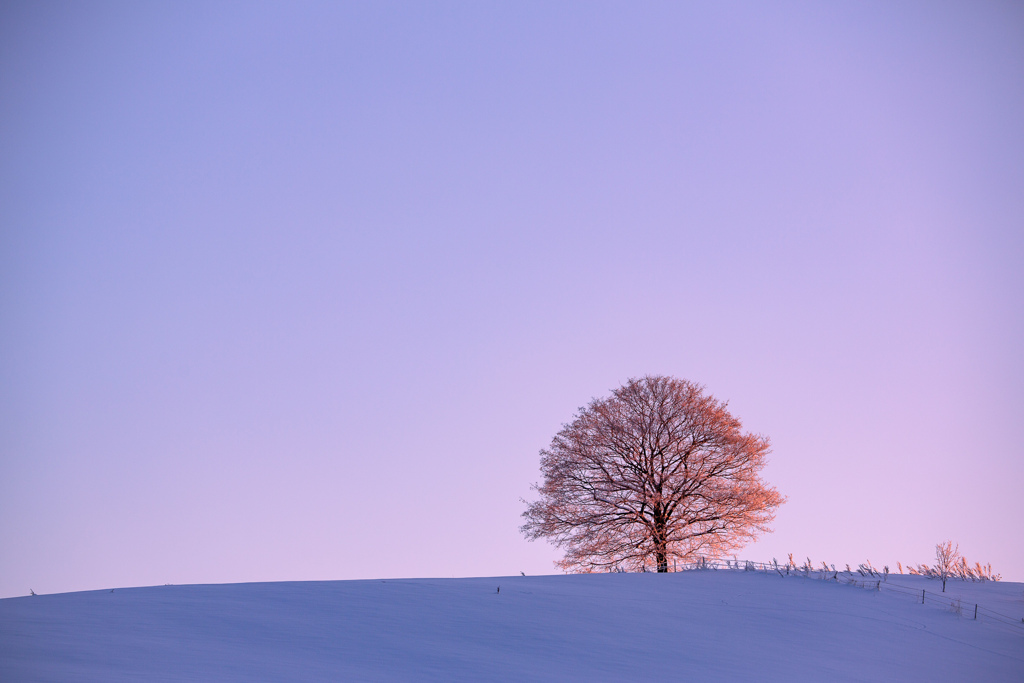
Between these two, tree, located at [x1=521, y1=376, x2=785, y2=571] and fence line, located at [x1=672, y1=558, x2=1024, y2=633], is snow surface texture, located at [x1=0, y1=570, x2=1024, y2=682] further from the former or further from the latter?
tree, located at [x1=521, y1=376, x2=785, y2=571]

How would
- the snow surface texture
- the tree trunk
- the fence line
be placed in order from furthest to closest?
the tree trunk, the fence line, the snow surface texture

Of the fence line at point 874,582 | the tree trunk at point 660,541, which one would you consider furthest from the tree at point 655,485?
the fence line at point 874,582

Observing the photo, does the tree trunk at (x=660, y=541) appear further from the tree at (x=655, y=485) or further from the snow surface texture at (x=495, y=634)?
the snow surface texture at (x=495, y=634)

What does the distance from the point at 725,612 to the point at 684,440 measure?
631 inches

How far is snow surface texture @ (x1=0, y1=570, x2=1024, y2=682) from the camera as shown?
11.4 m

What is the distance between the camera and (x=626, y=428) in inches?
1336

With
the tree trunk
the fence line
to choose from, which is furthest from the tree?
the fence line

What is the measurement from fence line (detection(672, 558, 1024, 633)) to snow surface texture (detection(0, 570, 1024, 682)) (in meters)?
0.43

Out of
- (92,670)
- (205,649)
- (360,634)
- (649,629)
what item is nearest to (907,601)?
(649,629)

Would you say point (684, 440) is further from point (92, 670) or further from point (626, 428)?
point (92, 670)

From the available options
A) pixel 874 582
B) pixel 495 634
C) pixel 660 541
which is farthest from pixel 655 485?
pixel 495 634

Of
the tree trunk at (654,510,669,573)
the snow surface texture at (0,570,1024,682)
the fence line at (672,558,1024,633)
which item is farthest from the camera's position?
the tree trunk at (654,510,669,573)

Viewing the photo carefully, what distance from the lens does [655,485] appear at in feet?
110

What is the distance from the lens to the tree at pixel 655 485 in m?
33.2
